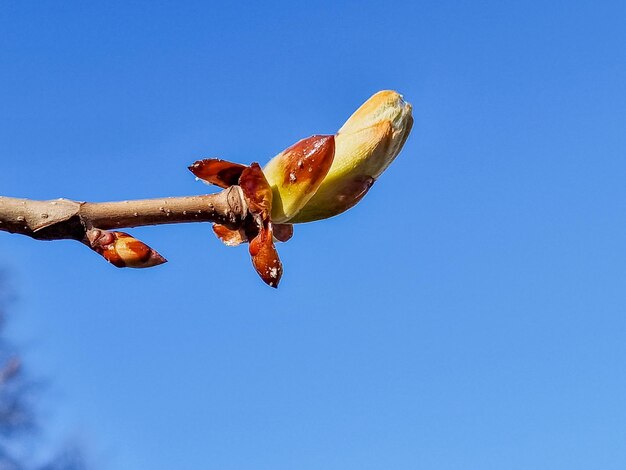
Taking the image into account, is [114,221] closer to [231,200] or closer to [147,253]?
[147,253]

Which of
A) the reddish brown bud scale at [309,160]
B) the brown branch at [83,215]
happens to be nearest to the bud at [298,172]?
the reddish brown bud scale at [309,160]

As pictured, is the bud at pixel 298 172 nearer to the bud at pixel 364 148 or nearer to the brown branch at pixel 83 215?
the bud at pixel 364 148

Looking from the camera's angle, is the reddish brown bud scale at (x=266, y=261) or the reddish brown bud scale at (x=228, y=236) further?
the reddish brown bud scale at (x=228, y=236)

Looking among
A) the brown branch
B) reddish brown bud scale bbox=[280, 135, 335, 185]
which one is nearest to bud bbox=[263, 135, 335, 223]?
reddish brown bud scale bbox=[280, 135, 335, 185]

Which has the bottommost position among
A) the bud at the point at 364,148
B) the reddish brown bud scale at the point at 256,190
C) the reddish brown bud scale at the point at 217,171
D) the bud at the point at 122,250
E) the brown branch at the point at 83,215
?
the bud at the point at 122,250

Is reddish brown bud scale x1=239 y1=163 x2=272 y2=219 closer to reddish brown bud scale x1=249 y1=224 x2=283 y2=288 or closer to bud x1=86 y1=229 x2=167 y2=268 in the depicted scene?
reddish brown bud scale x1=249 y1=224 x2=283 y2=288

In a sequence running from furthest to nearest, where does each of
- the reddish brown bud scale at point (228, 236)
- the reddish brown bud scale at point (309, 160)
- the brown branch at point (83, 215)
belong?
the reddish brown bud scale at point (228, 236) < the reddish brown bud scale at point (309, 160) < the brown branch at point (83, 215)

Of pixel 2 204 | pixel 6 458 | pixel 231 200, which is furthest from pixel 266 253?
pixel 6 458

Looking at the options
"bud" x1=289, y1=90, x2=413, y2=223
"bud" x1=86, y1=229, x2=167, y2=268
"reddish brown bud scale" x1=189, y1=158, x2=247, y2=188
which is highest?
"bud" x1=289, y1=90, x2=413, y2=223

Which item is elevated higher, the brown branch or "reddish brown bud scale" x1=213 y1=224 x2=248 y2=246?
"reddish brown bud scale" x1=213 y1=224 x2=248 y2=246
